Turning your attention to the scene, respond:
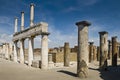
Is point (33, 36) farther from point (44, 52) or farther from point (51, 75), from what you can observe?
point (51, 75)

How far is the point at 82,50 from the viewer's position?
500 inches

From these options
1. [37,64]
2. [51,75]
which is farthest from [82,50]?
[37,64]

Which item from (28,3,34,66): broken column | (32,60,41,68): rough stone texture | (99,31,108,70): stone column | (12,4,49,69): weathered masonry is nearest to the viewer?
(99,31,108,70): stone column

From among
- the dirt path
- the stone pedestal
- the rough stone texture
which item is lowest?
the dirt path

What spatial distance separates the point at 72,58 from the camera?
33594 millimetres

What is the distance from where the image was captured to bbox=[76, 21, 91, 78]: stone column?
41.0 ft

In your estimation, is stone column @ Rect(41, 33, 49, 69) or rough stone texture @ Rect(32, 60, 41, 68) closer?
stone column @ Rect(41, 33, 49, 69)

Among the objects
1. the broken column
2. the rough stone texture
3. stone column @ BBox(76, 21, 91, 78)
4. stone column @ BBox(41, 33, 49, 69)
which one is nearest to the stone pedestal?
stone column @ BBox(41, 33, 49, 69)

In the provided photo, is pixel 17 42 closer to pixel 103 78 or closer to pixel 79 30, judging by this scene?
pixel 79 30

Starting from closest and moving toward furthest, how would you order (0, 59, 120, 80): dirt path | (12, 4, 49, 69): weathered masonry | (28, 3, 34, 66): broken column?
1. (0, 59, 120, 80): dirt path
2. (12, 4, 49, 69): weathered masonry
3. (28, 3, 34, 66): broken column

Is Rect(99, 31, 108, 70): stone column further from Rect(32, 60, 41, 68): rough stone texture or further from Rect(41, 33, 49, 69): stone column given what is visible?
Rect(32, 60, 41, 68): rough stone texture

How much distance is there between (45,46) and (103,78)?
7.44 meters

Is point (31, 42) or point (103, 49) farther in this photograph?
point (31, 42)

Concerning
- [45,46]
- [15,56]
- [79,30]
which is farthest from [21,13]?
[79,30]
